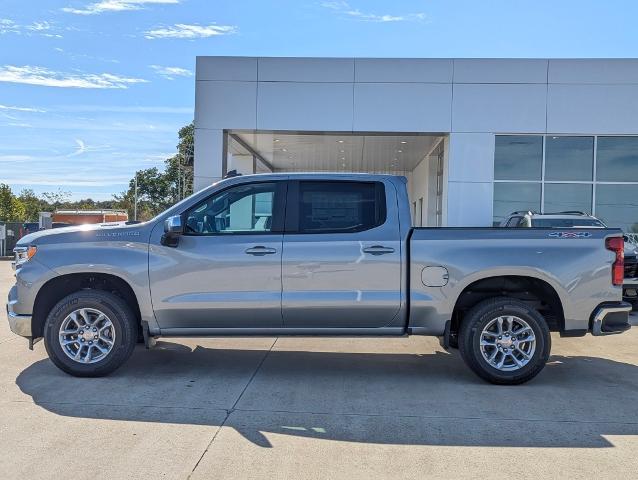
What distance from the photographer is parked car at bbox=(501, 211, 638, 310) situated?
9883 millimetres

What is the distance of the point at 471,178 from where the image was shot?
15.0 meters

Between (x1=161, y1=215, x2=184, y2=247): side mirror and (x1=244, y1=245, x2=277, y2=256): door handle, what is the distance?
27.1 inches

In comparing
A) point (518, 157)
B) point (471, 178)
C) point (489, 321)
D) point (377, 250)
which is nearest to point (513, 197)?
point (518, 157)

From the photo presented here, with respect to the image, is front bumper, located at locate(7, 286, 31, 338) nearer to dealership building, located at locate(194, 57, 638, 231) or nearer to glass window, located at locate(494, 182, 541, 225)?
dealership building, located at locate(194, 57, 638, 231)

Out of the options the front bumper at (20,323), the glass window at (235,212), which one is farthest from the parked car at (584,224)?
the front bumper at (20,323)

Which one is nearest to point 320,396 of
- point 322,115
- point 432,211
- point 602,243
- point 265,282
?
point 265,282

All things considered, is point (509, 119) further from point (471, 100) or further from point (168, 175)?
point (168, 175)

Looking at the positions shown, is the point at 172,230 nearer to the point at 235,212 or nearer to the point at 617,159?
the point at 235,212

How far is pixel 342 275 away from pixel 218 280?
123 cm

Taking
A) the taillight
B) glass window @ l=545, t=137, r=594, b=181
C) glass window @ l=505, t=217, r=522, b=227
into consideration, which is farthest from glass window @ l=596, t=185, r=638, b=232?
the taillight

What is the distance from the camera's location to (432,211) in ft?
60.7

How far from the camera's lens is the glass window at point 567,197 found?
1516 cm

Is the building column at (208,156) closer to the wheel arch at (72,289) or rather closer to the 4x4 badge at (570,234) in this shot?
the wheel arch at (72,289)

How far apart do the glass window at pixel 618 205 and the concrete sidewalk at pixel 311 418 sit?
8.86 meters
